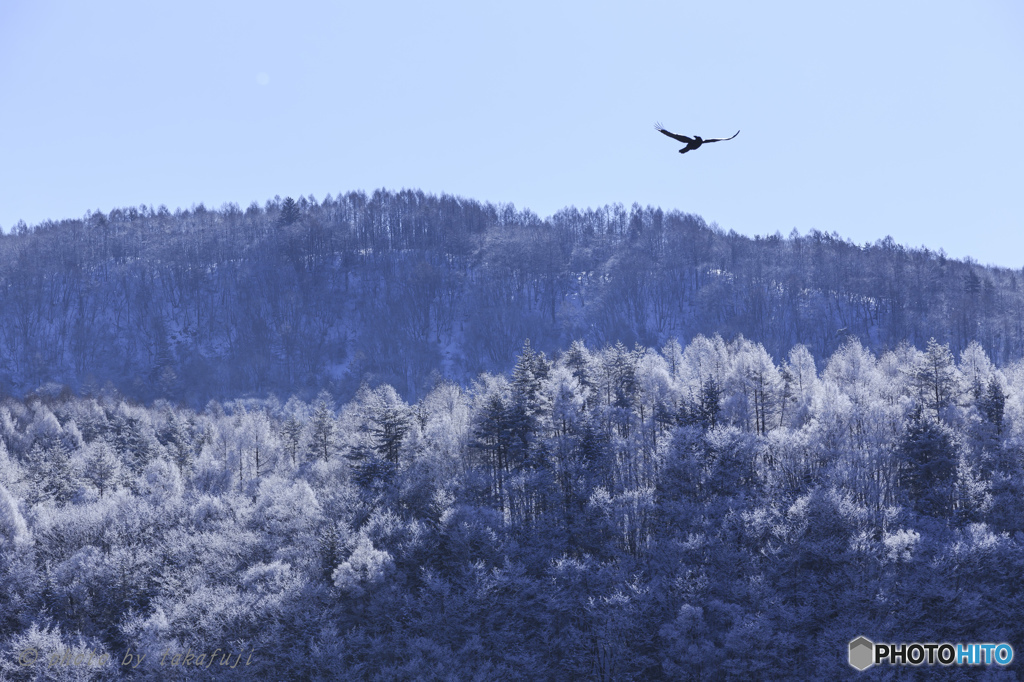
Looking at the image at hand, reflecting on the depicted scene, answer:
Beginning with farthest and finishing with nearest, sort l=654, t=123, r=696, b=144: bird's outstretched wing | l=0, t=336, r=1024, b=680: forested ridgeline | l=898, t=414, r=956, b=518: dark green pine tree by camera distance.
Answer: l=898, t=414, r=956, b=518: dark green pine tree < l=0, t=336, r=1024, b=680: forested ridgeline < l=654, t=123, r=696, b=144: bird's outstretched wing

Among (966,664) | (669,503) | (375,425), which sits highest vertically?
(375,425)

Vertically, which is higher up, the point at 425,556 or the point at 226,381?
the point at 226,381

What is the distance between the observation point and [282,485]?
81562 mm

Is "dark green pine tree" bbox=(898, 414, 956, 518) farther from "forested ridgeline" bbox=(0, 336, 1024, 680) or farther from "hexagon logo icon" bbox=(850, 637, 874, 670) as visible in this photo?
"hexagon logo icon" bbox=(850, 637, 874, 670)

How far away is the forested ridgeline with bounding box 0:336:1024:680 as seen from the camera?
197 ft

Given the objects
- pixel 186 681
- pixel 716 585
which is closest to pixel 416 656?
pixel 186 681

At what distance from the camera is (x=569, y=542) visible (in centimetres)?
7181

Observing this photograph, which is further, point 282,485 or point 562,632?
point 282,485

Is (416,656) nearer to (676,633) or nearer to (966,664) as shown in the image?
(676,633)

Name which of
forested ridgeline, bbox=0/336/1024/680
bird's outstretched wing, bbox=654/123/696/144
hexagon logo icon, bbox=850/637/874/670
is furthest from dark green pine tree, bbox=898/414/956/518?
bird's outstretched wing, bbox=654/123/696/144

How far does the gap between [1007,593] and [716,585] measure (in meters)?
23.0

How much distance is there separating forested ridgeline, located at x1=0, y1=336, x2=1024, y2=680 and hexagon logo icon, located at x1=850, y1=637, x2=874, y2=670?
1.13 m

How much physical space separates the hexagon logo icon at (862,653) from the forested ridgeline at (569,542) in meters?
1.13

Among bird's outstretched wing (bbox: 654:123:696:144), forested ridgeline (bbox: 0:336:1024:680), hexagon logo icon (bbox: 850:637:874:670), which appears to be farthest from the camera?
forested ridgeline (bbox: 0:336:1024:680)
